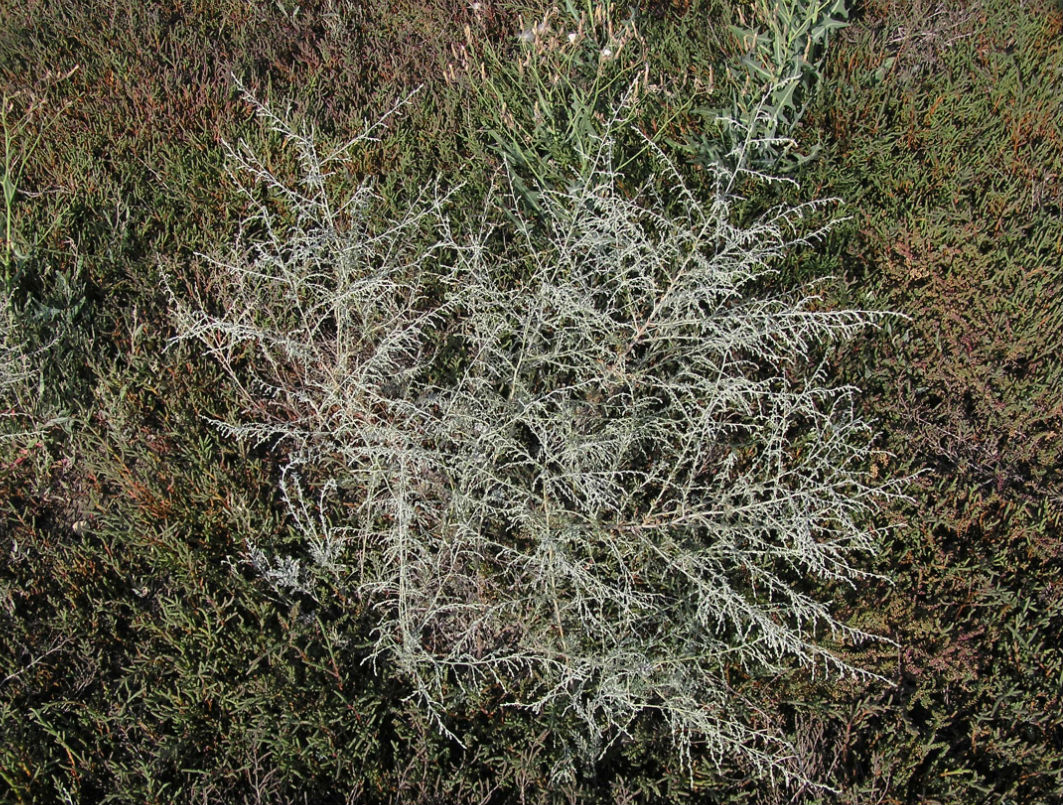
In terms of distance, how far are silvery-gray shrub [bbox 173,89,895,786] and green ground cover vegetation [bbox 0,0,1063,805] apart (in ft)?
0.37

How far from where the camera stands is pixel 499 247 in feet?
10.6

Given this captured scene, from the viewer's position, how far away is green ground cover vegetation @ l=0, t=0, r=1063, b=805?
2.26 meters

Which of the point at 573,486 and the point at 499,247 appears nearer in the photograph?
the point at 573,486

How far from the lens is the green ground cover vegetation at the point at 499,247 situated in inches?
A: 88.9

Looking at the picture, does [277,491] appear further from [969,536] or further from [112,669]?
[969,536]

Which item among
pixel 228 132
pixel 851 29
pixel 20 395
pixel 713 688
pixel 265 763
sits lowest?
pixel 265 763

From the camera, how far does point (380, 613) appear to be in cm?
255

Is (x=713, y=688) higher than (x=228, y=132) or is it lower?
lower

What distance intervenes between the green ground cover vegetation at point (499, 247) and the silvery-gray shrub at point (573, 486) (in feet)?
0.37

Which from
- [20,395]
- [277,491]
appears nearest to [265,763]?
[277,491]

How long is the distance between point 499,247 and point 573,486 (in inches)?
45.8

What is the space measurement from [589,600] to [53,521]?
1849 millimetres

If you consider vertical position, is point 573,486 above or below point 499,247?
below

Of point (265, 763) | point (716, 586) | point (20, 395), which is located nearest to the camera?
point (265, 763)
